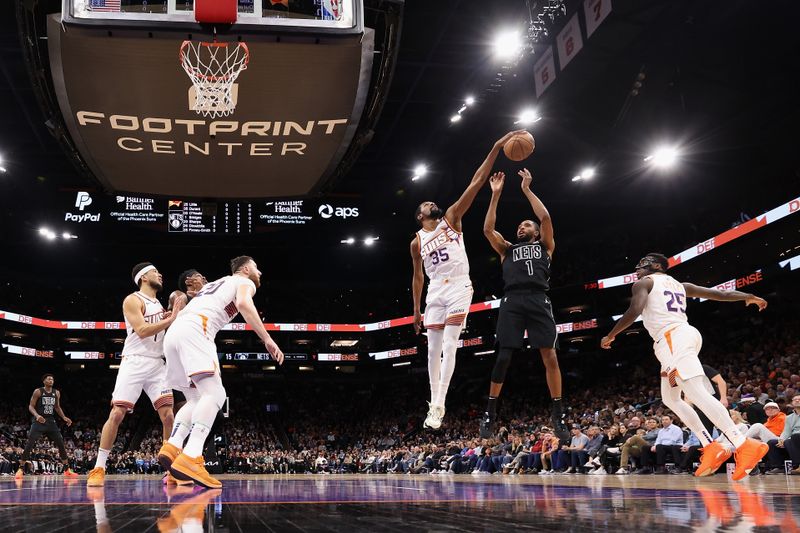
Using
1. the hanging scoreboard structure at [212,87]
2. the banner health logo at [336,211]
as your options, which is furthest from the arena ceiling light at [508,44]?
the banner health logo at [336,211]

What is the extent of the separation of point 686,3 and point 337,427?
85.9ft

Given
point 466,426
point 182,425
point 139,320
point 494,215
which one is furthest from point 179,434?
point 466,426

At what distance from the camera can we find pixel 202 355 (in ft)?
17.9

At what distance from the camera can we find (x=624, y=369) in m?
25.7

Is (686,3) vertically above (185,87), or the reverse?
(686,3)

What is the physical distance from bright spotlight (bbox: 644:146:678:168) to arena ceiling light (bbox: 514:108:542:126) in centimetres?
366

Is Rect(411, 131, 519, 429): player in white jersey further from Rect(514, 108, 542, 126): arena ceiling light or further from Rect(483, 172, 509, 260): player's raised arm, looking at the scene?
Rect(514, 108, 542, 126): arena ceiling light

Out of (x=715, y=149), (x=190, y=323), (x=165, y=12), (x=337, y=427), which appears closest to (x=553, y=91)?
(x=715, y=149)

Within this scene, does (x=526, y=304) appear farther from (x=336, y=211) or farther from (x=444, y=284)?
(x=336, y=211)

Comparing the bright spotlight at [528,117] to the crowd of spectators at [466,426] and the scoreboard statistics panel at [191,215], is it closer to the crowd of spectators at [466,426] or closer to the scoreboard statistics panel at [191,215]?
the scoreboard statistics panel at [191,215]

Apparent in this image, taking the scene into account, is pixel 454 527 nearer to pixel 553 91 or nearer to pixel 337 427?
pixel 553 91

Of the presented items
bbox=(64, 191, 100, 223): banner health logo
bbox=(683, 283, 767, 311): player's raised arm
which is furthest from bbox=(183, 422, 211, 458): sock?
bbox=(64, 191, 100, 223): banner health logo

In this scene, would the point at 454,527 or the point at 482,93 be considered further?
the point at 482,93

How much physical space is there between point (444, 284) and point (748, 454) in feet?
10.7
